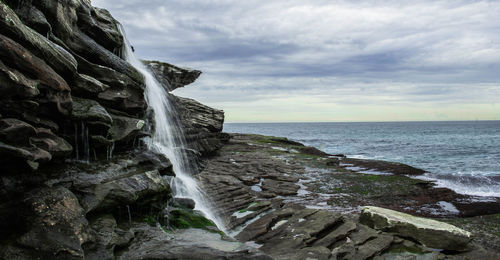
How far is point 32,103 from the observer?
10352mm

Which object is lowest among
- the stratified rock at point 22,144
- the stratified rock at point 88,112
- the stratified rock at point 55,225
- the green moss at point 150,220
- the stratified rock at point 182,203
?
the stratified rock at point 182,203

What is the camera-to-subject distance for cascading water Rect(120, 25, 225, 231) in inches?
856

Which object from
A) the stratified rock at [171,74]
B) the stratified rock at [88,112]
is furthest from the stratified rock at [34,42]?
the stratified rock at [171,74]

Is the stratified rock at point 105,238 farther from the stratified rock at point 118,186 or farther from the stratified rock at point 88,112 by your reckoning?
the stratified rock at point 88,112

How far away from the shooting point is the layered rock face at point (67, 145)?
30.1ft

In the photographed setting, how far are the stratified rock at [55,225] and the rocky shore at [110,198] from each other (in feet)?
0.10

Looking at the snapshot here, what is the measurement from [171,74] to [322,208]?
22444 millimetres

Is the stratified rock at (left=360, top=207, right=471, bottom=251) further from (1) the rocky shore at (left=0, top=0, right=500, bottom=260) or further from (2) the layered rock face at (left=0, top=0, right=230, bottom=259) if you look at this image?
(2) the layered rock face at (left=0, top=0, right=230, bottom=259)

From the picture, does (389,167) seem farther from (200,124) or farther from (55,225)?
(55,225)

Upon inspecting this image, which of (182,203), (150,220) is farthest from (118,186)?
(182,203)

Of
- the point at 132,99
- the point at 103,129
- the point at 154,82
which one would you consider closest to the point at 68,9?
the point at 132,99

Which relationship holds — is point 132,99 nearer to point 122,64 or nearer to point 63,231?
point 122,64

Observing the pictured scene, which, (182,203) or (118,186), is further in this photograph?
(182,203)

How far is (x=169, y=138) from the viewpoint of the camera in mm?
28969
